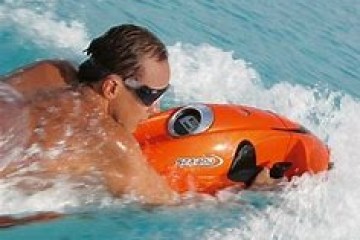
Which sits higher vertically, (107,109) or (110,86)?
(110,86)

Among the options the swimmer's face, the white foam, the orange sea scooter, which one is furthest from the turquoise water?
the swimmer's face

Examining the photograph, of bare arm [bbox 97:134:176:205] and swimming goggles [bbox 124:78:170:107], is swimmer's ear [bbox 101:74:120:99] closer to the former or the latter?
swimming goggles [bbox 124:78:170:107]

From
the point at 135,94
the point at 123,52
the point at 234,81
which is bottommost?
the point at 234,81

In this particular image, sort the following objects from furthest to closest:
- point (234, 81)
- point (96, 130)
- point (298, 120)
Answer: point (234, 81) → point (298, 120) → point (96, 130)

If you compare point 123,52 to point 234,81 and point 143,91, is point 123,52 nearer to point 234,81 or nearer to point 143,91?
point 143,91

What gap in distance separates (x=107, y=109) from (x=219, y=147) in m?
1.10

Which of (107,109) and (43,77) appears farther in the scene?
(43,77)

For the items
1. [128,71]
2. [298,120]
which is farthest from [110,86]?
[298,120]

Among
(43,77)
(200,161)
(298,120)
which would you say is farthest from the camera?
(298,120)

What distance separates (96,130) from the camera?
13.3ft

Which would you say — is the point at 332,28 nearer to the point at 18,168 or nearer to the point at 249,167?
the point at 249,167

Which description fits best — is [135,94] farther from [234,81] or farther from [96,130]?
[234,81]

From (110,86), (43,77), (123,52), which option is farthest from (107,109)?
(43,77)

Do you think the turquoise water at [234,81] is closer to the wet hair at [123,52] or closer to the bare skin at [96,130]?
the bare skin at [96,130]
